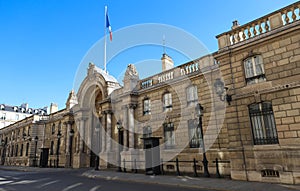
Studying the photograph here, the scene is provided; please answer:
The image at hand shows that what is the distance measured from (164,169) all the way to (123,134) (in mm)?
6121

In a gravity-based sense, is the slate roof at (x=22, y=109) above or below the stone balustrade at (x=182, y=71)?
above

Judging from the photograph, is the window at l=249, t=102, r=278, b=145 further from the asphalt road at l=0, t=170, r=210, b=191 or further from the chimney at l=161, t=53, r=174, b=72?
the chimney at l=161, t=53, r=174, b=72

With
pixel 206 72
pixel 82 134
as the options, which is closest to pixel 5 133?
pixel 82 134

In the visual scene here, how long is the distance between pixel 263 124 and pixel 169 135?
8.10 m

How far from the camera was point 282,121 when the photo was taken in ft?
35.0

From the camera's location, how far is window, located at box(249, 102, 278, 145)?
1120cm

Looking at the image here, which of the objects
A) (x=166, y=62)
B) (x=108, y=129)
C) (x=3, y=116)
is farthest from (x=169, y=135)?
(x=3, y=116)

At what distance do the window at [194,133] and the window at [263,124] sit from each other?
16.0 feet

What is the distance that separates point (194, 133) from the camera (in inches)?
650

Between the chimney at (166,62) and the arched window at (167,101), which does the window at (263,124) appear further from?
the chimney at (166,62)

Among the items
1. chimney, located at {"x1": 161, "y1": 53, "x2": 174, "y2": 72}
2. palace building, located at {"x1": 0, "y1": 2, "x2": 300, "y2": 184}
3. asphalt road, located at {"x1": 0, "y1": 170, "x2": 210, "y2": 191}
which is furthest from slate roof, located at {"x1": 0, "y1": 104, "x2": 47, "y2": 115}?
asphalt road, located at {"x1": 0, "y1": 170, "x2": 210, "y2": 191}

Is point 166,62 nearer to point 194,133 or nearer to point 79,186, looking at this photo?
point 194,133

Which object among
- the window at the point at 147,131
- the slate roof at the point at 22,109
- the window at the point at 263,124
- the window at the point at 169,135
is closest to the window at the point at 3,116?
the slate roof at the point at 22,109

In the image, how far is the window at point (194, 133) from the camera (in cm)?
1616
